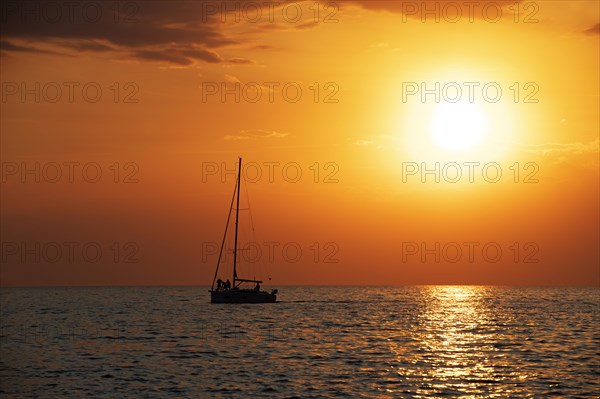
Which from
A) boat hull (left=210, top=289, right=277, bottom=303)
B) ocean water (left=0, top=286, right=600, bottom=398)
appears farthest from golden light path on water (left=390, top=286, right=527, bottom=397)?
boat hull (left=210, top=289, right=277, bottom=303)

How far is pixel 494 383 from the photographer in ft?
177

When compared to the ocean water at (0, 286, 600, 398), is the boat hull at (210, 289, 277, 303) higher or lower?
higher

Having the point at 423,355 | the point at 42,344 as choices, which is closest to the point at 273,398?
the point at 423,355

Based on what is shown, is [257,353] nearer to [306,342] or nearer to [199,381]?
[306,342]

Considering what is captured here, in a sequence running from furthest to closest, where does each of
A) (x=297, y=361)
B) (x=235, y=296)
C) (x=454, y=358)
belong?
(x=235, y=296) → (x=454, y=358) → (x=297, y=361)

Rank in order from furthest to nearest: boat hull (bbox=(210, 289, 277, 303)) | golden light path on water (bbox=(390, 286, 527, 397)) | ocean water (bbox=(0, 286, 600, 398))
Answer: boat hull (bbox=(210, 289, 277, 303)) → golden light path on water (bbox=(390, 286, 527, 397)) → ocean water (bbox=(0, 286, 600, 398))

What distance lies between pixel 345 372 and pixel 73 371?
19.4 metres

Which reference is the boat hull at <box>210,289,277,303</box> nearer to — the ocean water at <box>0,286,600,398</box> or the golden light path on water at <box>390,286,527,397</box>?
the ocean water at <box>0,286,600,398</box>

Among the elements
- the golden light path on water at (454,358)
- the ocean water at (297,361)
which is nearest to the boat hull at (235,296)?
the ocean water at (297,361)

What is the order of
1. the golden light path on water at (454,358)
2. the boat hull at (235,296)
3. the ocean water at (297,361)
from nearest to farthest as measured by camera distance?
the ocean water at (297,361), the golden light path on water at (454,358), the boat hull at (235,296)

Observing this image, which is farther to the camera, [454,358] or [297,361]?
[454,358]

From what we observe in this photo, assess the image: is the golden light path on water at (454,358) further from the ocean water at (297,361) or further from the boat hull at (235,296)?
the boat hull at (235,296)

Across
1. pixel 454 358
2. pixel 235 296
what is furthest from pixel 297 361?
pixel 235 296

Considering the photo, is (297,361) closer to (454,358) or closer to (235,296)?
(454,358)
